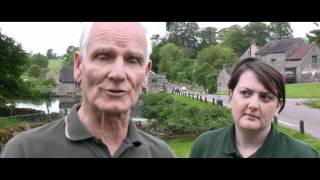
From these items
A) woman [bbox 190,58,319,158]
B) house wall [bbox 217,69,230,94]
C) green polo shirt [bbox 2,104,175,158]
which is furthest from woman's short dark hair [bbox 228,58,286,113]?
house wall [bbox 217,69,230,94]

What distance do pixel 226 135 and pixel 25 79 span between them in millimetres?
18949

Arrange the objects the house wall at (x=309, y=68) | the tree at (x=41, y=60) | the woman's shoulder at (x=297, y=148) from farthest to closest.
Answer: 1. the house wall at (x=309, y=68)
2. the tree at (x=41, y=60)
3. the woman's shoulder at (x=297, y=148)

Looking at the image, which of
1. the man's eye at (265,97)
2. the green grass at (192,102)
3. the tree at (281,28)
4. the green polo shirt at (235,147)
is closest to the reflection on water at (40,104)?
the green grass at (192,102)

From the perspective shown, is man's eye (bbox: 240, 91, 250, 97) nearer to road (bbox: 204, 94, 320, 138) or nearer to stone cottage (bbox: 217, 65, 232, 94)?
stone cottage (bbox: 217, 65, 232, 94)

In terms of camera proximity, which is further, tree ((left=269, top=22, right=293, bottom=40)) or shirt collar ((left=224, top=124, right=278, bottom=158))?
shirt collar ((left=224, top=124, right=278, bottom=158))

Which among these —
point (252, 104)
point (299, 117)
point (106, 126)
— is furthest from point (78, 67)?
point (299, 117)

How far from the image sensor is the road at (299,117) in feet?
32.0

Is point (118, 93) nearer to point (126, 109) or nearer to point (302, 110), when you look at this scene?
point (126, 109)

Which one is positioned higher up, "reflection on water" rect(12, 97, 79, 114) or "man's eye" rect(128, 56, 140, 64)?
"man's eye" rect(128, 56, 140, 64)

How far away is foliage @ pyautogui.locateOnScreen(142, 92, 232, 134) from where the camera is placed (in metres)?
10.4

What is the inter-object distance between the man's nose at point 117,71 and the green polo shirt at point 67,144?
0.16 meters

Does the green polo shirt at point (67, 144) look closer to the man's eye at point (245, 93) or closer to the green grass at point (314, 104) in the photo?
the man's eye at point (245, 93)

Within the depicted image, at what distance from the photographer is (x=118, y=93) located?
3.04ft
